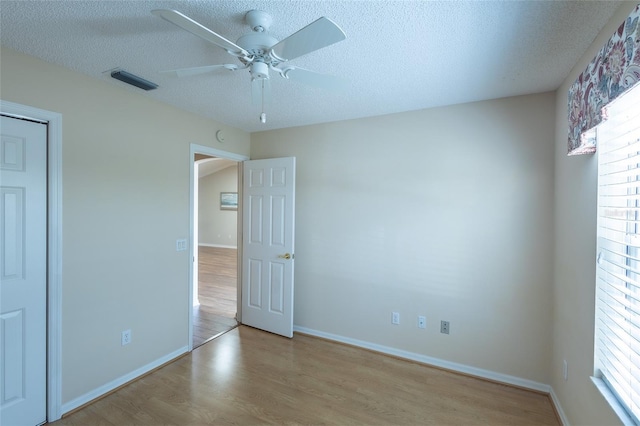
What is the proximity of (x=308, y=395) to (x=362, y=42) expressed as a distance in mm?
2602

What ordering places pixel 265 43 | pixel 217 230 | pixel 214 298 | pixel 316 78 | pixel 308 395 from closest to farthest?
pixel 265 43, pixel 316 78, pixel 308 395, pixel 214 298, pixel 217 230

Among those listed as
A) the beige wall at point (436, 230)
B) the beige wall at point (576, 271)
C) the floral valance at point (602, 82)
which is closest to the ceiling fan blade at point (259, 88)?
the beige wall at point (436, 230)

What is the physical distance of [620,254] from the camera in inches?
53.7

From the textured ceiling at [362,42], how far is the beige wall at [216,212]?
6945 millimetres

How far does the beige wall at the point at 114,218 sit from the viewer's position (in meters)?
2.09

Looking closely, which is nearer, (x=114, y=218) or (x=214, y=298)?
(x=114, y=218)

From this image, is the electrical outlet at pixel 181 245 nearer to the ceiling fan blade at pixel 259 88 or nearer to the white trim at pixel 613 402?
the ceiling fan blade at pixel 259 88

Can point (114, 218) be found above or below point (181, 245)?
above

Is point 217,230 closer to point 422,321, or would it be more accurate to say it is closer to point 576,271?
point 422,321

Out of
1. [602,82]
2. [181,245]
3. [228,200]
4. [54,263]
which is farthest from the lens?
[228,200]

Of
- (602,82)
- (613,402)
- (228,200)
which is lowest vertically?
(613,402)

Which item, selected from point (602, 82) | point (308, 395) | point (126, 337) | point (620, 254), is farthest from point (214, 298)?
point (602, 82)

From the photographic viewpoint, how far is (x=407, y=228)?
9.58ft

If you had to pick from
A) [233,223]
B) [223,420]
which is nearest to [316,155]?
[223,420]
